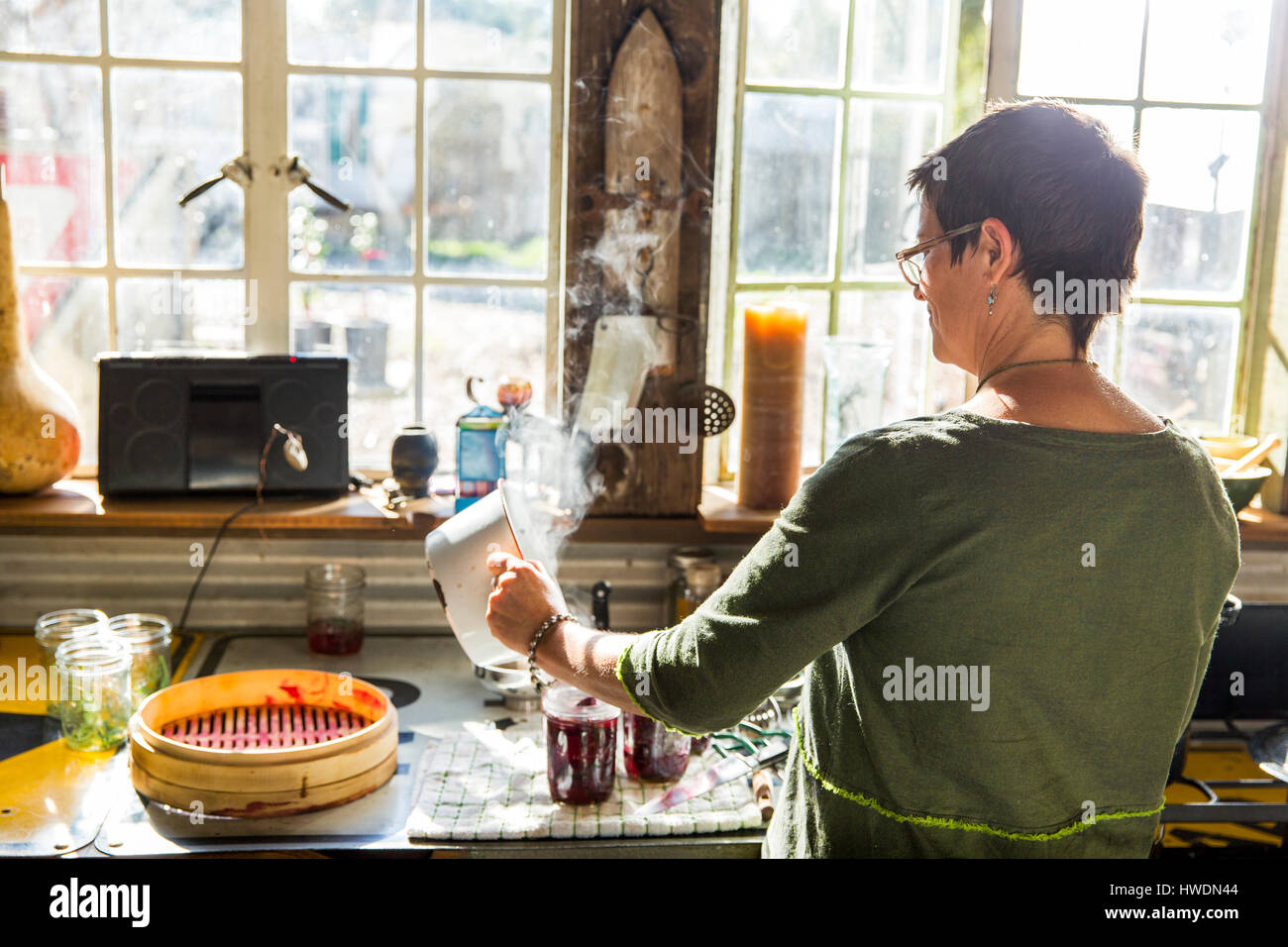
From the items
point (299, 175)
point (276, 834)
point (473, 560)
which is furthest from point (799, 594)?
point (299, 175)

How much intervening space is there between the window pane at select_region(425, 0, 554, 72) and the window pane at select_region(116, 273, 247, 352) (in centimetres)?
62

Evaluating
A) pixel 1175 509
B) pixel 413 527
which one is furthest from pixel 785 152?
pixel 1175 509

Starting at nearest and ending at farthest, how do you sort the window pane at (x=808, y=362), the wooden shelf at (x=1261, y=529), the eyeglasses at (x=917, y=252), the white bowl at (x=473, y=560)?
the eyeglasses at (x=917, y=252)
the white bowl at (x=473, y=560)
the wooden shelf at (x=1261, y=529)
the window pane at (x=808, y=362)

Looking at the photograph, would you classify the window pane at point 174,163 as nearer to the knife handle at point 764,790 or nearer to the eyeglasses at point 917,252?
the knife handle at point 764,790

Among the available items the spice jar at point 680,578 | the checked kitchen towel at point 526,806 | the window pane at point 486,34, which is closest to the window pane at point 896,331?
the spice jar at point 680,578

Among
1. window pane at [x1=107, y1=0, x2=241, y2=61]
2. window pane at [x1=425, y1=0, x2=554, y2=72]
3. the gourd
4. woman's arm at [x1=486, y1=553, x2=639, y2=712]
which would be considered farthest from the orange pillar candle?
the gourd

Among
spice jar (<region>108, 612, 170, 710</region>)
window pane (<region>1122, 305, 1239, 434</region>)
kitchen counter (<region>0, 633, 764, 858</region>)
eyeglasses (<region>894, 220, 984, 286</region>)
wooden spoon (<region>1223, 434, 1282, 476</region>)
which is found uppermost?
eyeglasses (<region>894, 220, 984, 286</region>)

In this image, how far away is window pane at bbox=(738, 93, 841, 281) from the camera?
2.46 m

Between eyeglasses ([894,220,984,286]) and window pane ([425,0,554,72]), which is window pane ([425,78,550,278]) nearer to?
window pane ([425,0,554,72])

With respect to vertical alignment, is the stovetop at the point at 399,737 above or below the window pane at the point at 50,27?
below

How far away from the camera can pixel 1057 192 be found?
43.6 inches

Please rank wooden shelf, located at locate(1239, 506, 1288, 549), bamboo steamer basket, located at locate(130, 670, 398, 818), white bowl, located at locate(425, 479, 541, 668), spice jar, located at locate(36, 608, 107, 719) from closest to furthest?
white bowl, located at locate(425, 479, 541, 668) → bamboo steamer basket, located at locate(130, 670, 398, 818) → spice jar, located at locate(36, 608, 107, 719) → wooden shelf, located at locate(1239, 506, 1288, 549)

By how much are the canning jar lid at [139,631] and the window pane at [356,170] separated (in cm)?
80

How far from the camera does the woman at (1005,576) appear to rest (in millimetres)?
1062
